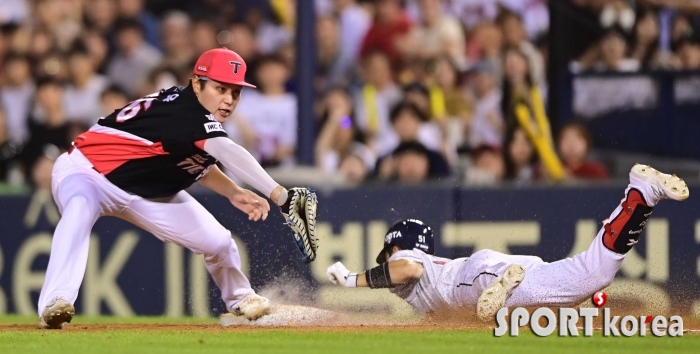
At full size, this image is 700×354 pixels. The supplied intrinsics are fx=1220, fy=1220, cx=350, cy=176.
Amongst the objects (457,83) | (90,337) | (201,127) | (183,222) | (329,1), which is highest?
(329,1)

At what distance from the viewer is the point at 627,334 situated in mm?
8281

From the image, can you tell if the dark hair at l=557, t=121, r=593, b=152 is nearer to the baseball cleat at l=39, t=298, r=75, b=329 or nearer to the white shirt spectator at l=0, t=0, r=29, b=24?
the baseball cleat at l=39, t=298, r=75, b=329

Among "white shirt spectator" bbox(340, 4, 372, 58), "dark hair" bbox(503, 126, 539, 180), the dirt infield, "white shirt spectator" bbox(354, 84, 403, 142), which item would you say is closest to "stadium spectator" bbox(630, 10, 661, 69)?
"dark hair" bbox(503, 126, 539, 180)

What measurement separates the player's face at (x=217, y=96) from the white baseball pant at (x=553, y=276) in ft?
7.00

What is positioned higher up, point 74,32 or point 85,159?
point 74,32

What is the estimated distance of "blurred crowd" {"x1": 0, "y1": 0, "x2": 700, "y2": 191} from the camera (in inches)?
501

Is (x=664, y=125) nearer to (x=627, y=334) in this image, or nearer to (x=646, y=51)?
(x=646, y=51)

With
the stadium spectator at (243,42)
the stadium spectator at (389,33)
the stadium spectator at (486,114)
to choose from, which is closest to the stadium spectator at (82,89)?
the stadium spectator at (243,42)

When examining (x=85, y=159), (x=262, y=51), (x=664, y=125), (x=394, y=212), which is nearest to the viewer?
(x=85, y=159)

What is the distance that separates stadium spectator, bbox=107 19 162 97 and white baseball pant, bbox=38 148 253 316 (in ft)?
17.0

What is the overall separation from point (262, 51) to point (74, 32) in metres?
2.23

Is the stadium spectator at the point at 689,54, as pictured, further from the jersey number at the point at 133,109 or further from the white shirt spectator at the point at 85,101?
the jersey number at the point at 133,109

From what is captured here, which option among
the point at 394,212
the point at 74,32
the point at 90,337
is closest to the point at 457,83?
the point at 394,212

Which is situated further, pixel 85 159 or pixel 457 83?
pixel 457 83
